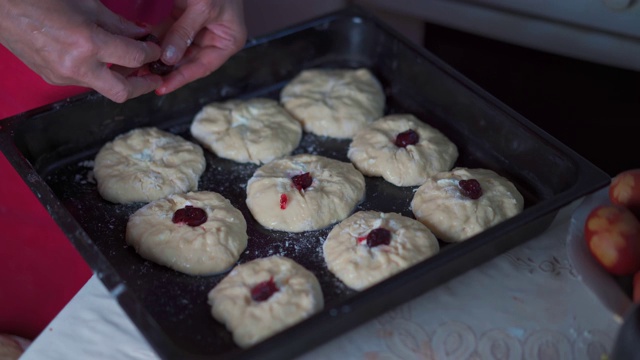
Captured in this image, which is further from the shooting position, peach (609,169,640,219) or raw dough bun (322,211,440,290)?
raw dough bun (322,211,440,290)

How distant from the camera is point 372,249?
165 cm

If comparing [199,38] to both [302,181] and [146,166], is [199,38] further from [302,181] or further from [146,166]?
[302,181]

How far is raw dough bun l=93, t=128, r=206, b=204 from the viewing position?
1.87 meters

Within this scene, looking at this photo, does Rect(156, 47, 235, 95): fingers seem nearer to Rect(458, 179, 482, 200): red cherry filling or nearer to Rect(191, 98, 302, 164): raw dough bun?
Rect(191, 98, 302, 164): raw dough bun

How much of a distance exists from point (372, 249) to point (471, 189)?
1.11 feet

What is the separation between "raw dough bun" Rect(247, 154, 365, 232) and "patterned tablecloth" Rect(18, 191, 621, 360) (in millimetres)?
394

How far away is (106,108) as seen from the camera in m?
2.01

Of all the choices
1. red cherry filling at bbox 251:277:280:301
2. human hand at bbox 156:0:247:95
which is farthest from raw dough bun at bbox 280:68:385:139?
red cherry filling at bbox 251:277:280:301

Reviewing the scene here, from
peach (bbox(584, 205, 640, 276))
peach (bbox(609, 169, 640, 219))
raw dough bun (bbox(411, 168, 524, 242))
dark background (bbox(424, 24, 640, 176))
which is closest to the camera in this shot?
peach (bbox(584, 205, 640, 276))

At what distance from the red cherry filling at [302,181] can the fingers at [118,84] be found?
47 cm

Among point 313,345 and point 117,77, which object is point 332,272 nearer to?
Result: point 313,345

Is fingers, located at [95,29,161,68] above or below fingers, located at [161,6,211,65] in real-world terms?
above

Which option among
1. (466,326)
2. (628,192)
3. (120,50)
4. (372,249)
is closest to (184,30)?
(120,50)

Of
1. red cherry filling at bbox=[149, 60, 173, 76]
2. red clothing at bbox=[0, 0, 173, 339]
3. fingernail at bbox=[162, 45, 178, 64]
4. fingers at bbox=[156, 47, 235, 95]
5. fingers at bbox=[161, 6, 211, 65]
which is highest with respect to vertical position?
fingers at bbox=[161, 6, 211, 65]
